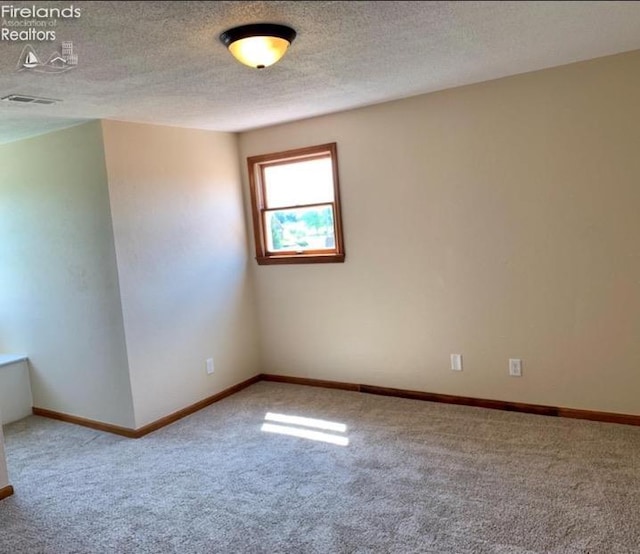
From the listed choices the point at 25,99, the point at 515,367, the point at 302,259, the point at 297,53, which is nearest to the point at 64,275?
the point at 25,99

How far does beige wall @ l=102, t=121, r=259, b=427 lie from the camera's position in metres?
3.78

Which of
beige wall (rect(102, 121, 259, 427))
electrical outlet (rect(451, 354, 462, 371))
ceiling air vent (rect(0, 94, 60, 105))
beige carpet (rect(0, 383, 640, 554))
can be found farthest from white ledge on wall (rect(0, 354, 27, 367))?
electrical outlet (rect(451, 354, 462, 371))

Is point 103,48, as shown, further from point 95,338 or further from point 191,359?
point 191,359

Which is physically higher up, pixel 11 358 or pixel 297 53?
pixel 297 53

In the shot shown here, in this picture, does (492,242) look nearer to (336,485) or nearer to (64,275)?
(336,485)

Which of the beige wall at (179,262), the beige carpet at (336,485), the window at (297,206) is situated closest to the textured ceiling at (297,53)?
the beige wall at (179,262)

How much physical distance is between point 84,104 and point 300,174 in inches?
73.0

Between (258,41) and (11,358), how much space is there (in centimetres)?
361

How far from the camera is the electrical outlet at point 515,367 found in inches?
144

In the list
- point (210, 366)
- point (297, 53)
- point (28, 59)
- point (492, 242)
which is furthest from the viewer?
point (210, 366)

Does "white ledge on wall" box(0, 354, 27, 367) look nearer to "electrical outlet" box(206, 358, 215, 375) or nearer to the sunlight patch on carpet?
"electrical outlet" box(206, 358, 215, 375)

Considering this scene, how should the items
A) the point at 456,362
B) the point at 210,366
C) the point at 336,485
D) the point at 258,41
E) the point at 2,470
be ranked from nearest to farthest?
the point at 258,41 < the point at 336,485 < the point at 2,470 < the point at 456,362 < the point at 210,366

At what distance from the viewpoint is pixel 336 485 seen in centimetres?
286

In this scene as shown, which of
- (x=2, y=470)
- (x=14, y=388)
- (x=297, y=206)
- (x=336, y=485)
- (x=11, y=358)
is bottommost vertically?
(x=336, y=485)
